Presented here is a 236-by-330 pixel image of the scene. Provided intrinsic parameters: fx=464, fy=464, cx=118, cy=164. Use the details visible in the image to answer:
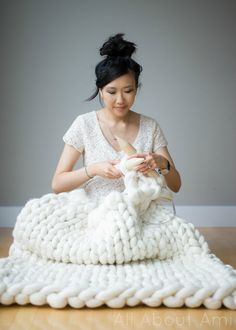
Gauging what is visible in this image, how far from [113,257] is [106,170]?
13.4 inches

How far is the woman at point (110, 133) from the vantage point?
63.9 inches

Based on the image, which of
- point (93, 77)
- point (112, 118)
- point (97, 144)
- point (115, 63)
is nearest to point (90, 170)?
point (97, 144)

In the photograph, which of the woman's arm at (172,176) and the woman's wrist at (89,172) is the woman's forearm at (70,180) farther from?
the woman's arm at (172,176)

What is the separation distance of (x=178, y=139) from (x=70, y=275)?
169 cm

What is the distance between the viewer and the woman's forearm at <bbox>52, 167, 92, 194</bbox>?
1627mm

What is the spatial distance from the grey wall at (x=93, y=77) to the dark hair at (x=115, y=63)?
3.40 ft

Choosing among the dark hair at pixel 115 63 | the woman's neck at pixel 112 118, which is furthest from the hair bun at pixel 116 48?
the woman's neck at pixel 112 118

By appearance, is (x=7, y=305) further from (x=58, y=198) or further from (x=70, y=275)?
(x=58, y=198)

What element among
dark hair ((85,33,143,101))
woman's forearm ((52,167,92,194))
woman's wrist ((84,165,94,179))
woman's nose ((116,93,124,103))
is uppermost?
dark hair ((85,33,143,101))

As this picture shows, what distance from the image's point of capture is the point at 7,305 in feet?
3.73

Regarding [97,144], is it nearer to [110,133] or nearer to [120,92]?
[110,133]

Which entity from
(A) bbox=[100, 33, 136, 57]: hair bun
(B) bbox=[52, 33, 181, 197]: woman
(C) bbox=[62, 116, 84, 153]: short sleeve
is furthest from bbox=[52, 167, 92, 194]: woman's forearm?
(A) bbox=[100, 33, 136, 57]: hair bun

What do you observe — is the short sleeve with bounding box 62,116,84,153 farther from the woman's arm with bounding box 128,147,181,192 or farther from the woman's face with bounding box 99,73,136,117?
the woman's arm with bounding box 128,147,181,192

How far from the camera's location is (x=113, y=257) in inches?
50.7
